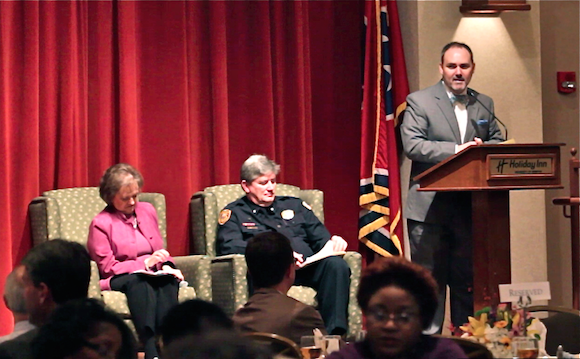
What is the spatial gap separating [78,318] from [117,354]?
91 millimetres

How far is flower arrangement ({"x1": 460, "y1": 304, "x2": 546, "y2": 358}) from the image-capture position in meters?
2.51

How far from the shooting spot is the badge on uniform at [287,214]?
16.9ft

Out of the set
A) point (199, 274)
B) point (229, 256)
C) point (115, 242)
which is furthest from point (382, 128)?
point (115, 242)

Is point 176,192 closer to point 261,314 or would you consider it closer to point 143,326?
point 143,326

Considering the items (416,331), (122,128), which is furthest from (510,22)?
(416,331)

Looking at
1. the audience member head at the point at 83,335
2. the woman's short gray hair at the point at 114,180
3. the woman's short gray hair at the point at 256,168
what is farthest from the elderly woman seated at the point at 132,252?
the audience member head at the point at 83,335

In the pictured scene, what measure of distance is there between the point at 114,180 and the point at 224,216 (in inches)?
26.1

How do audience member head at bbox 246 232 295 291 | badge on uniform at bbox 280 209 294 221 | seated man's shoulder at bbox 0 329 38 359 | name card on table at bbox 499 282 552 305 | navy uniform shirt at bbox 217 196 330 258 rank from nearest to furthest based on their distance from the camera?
seated man's shoulder at bbox 0 329 38 359 → name card on table at bbox 499 282 552 305 → audience member head at bbox 246 232 295 291 → navy uniform shirt at bbox 217 196 330 258 → badge on uniform at bbox 280 209 294 221

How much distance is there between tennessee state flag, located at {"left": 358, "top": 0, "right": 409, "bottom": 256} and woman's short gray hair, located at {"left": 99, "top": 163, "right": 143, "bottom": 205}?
1.63 meters

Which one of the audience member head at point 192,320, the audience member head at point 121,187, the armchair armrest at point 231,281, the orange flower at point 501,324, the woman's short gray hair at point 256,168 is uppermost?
the woman's short gray hair at point 256,168

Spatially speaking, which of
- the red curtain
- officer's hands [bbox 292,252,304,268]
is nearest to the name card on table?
officer's hands [bbox 292,252,304,268]

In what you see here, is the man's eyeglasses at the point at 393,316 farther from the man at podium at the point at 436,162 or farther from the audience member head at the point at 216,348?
the man at podium at the point at 436,162

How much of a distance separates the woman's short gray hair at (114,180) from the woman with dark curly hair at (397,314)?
296cm

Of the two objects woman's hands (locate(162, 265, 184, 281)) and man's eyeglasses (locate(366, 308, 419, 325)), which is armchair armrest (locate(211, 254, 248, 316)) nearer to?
woman's hands (locate(162, 265, 184, 281))
